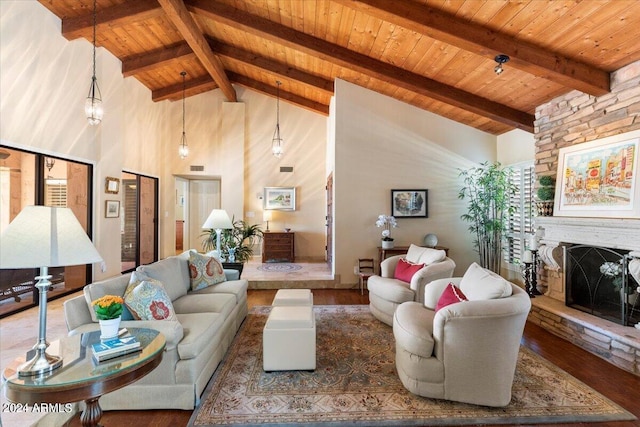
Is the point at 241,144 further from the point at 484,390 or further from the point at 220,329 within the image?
the point at 484,390

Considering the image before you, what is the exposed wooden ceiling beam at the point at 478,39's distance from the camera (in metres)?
3.05

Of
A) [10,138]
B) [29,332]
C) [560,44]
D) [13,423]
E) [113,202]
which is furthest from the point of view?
[113,202]

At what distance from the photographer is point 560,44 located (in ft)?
9.88

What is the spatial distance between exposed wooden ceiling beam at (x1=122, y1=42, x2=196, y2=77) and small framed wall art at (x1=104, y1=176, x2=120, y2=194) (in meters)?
2.03

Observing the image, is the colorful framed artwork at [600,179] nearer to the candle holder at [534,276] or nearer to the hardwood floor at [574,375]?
the candle holder at [534,276]

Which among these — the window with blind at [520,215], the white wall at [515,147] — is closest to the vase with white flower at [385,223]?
the window with blind at [520,215]

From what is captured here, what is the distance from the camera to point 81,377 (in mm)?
1407

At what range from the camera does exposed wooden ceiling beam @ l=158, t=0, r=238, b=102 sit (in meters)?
3.89

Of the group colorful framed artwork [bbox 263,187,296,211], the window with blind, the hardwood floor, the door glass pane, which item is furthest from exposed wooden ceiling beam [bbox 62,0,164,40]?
the window with blind

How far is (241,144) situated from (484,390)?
22.9 ft

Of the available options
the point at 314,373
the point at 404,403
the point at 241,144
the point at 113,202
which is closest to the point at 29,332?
the point at 113,202

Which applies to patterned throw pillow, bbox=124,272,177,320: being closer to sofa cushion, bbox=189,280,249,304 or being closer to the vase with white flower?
sofa cushion, bbox=189,280,249,304

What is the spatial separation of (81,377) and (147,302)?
920 mm

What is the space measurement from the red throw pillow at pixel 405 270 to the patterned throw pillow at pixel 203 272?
2.29 meters
